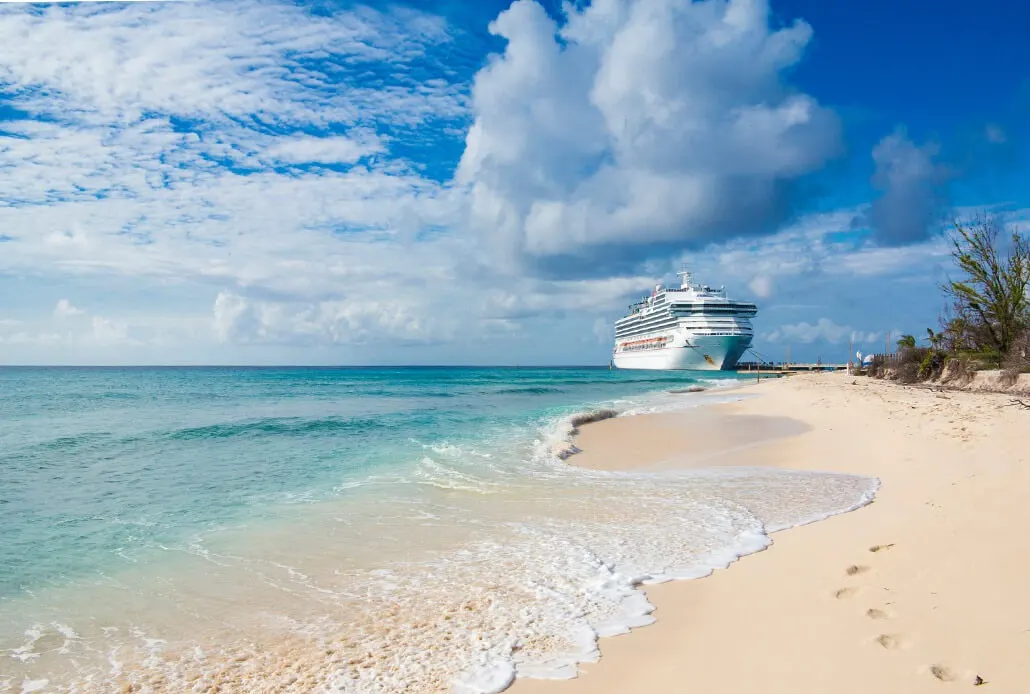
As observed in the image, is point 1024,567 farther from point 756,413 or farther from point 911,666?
point 756,413

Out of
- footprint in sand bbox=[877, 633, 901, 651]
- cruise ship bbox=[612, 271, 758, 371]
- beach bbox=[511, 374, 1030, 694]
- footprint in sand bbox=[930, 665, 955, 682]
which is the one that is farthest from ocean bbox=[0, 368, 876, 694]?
cruise ship bbox=[612, 271, 758, 371]

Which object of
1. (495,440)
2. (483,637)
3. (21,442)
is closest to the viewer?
(483,637)

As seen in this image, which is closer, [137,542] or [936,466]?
[137,542]

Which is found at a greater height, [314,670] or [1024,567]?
[1024,567]

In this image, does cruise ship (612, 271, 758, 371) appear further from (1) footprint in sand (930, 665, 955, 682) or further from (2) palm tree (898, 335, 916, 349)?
(1) footprint in sand (930, 665, 955, 682)

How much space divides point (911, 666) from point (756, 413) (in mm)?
22799

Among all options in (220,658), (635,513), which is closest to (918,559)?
(635,513)

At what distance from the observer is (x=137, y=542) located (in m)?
7.84

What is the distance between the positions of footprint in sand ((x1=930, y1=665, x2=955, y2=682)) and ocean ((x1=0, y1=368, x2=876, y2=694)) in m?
1.99

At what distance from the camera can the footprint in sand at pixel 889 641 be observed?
3.91m

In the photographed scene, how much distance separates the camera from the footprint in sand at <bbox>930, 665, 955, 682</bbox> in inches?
136

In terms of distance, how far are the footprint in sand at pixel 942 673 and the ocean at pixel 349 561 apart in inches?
78.4

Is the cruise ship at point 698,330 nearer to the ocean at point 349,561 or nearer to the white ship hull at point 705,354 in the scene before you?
the white ship hull at point 705,354

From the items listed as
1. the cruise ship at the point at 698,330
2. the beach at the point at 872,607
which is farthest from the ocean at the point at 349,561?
the cruise ship at the point at 698,330
